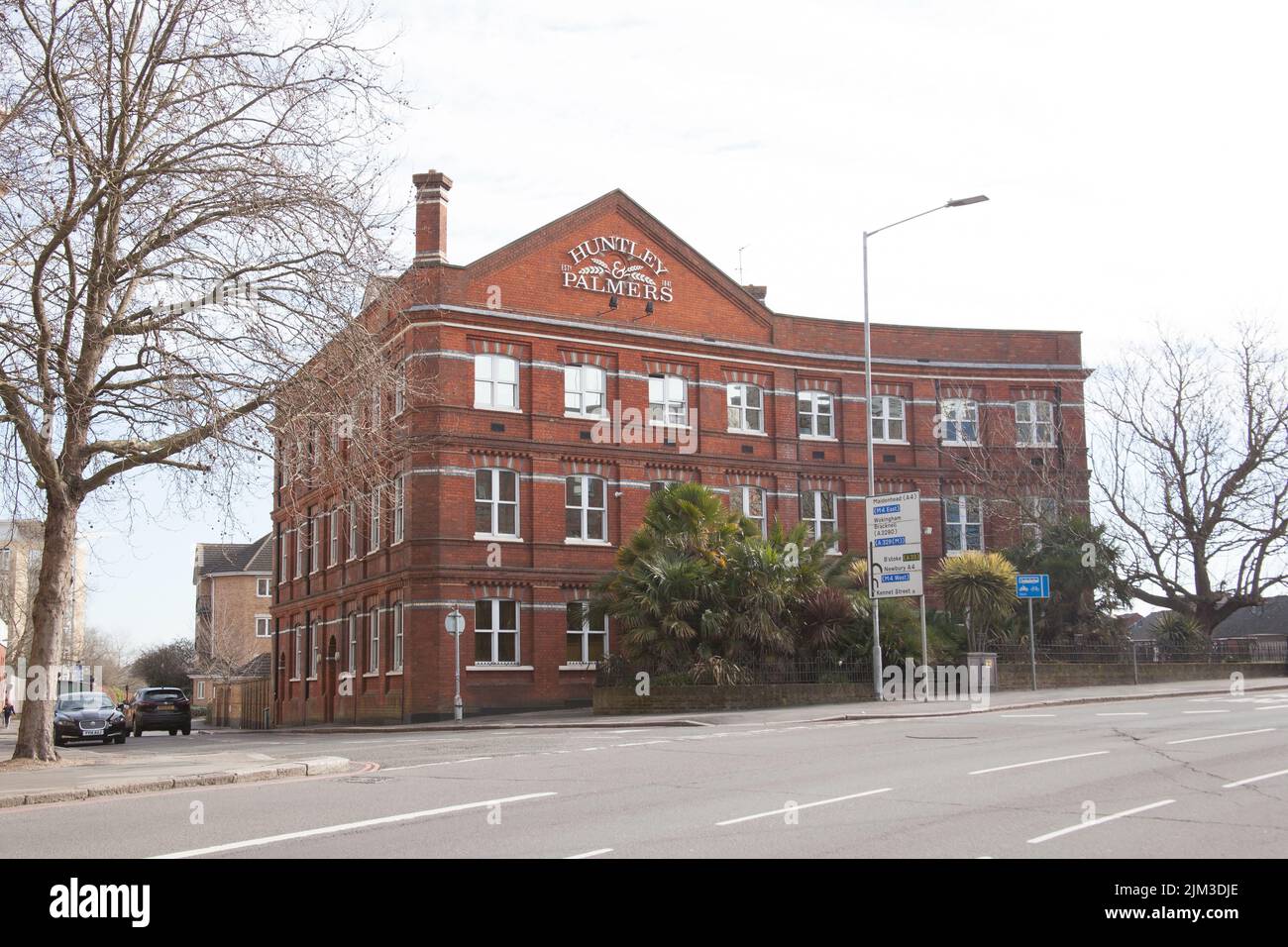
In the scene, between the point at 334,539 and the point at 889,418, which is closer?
the point at 334,539

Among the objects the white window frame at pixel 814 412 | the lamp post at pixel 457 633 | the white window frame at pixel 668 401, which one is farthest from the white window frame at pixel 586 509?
the white window frame at pixel 814 412

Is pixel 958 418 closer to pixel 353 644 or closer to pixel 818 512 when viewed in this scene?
pixel 818 512

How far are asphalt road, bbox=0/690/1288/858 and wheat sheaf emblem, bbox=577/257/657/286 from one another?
897 inches

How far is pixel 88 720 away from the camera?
3575 cm

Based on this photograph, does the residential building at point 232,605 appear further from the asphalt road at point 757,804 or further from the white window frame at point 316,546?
the asphalt road at point 757,804

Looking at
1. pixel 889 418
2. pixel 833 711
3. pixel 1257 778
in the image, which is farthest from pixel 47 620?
pixel 889 418

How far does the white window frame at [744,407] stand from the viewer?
4270 cm

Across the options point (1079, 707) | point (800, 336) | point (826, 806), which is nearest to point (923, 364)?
point (800, 336)

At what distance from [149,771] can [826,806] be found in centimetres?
949

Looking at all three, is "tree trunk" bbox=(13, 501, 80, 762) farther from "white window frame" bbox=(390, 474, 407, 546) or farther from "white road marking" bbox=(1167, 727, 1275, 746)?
"white window frame" bbox=(390, 474, 407, 546)

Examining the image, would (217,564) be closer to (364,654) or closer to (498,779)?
(364,654)

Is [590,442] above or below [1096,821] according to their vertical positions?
above

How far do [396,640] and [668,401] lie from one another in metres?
11.4

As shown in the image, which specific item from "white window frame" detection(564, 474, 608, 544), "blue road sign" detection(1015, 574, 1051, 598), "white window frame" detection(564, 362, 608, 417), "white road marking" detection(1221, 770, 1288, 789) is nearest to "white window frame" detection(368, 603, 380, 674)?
"white window frame" detection(564, 474, 608, 544)
